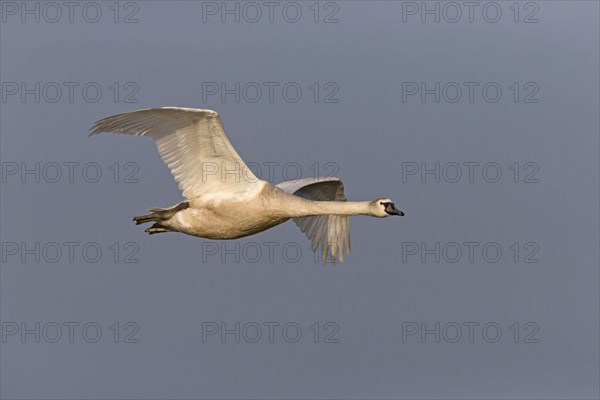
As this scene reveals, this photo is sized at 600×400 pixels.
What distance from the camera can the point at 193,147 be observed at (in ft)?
81.1

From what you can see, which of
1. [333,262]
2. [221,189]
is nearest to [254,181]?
[221,189]

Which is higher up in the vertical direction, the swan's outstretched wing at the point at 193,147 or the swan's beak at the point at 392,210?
the swan's outstretched wing at the point at 193,147

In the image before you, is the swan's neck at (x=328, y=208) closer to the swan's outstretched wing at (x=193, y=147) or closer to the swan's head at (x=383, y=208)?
the swan's head at (x=383, y=208)

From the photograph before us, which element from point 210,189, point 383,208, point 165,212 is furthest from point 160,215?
point 383,208

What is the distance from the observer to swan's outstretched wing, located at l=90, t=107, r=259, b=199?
2392 cm

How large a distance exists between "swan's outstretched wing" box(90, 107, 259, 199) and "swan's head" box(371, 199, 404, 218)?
6.96 ft

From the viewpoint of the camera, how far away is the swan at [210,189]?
24062 mm

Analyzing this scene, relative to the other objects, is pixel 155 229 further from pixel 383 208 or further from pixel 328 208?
pixel 383 208

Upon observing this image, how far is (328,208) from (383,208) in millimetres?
958

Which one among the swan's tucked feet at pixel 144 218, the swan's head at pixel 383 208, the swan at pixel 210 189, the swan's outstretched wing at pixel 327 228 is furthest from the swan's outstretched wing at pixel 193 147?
the swan's outstretched wing at pixel 327 228

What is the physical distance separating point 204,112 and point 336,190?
5.26m

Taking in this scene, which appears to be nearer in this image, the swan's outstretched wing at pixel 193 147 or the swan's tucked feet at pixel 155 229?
the swan's outstretched wing at pixel 193 147

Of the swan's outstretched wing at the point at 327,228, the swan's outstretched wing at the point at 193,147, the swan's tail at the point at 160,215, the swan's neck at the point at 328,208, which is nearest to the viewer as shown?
the swan's outstretched wing at the point at 193,147

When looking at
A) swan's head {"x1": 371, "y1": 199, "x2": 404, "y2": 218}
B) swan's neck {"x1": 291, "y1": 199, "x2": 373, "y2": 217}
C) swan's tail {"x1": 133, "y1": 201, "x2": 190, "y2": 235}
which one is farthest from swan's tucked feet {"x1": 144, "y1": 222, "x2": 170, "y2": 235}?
swan's head {"x1": 371, "y1": 199, "x2": 404, "y2": 218}
